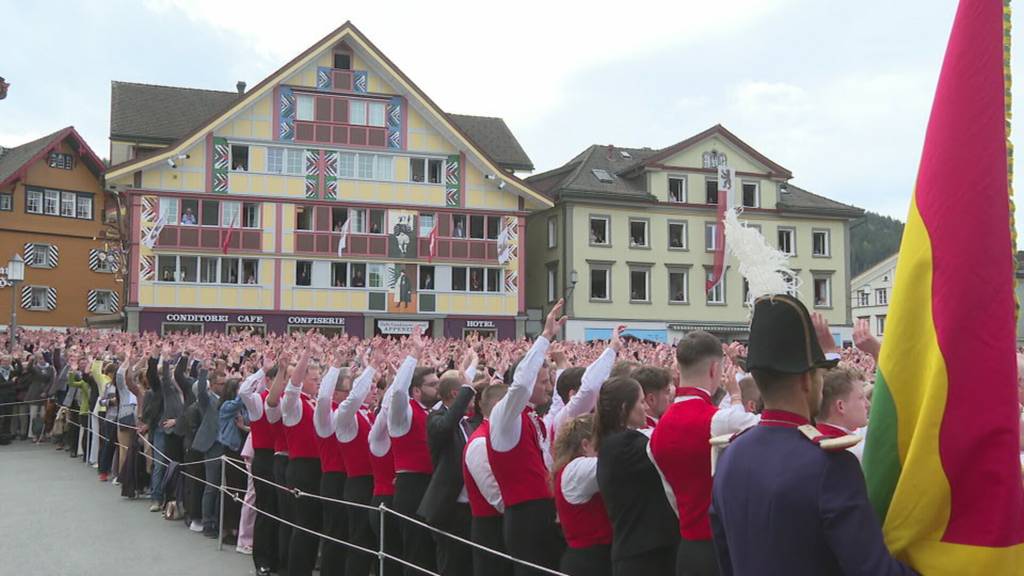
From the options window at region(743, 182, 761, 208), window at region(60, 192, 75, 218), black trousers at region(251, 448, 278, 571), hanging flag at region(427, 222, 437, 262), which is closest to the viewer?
black trousers at region(251, 448, 278, 571)

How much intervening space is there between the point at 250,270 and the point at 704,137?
22.9 metres

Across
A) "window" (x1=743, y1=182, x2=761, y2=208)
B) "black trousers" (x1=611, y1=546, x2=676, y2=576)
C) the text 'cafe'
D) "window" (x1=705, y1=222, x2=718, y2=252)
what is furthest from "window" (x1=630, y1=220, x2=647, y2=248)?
"black trousers" (x1=611, y1=546, x2=676, y2=576)

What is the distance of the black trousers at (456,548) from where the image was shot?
23.0ft

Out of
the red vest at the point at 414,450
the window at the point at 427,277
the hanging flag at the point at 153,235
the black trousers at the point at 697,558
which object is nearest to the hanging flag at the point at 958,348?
the black trousers at the point at 697,558

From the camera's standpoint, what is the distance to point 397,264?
143 ft

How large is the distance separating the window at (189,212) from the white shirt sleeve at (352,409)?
34.7 meters

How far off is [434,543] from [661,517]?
3.01m

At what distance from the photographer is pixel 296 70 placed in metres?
42.3

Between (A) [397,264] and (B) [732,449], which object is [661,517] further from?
(A) [397,264]

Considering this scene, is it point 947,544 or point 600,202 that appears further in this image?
point 600,202

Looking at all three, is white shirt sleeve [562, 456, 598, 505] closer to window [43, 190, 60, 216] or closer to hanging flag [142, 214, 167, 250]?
hanging flag [142, 214, 167, 250]

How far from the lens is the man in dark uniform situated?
276 cm

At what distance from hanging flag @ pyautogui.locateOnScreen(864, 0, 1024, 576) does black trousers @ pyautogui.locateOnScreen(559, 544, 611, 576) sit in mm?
2581

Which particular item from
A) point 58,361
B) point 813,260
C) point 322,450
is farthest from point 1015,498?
point 813,260
